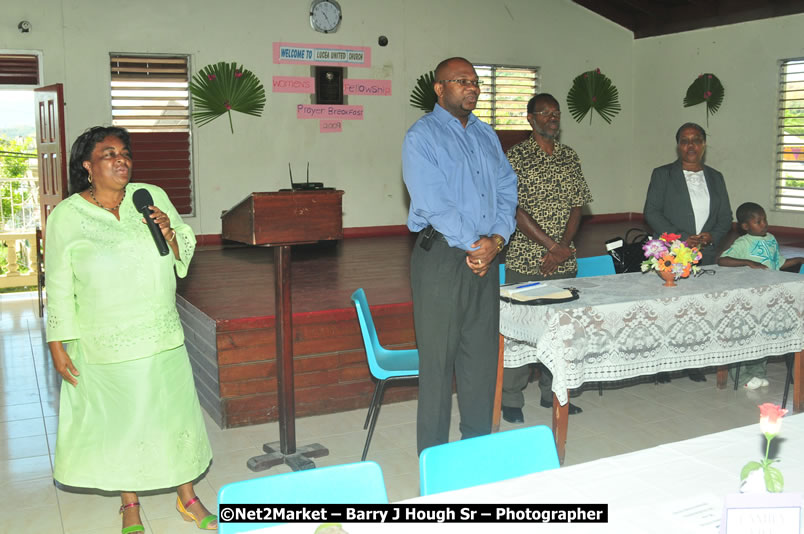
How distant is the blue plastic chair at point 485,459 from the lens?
6.13ft

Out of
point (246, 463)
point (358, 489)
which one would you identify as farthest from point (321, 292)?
point (358, 489)

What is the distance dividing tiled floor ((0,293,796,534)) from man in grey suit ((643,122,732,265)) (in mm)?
1001

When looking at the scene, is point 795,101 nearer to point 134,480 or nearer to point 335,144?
point 335,144

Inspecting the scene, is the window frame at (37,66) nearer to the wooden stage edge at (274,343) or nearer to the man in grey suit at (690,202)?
the wooden stage edge at (274,343)

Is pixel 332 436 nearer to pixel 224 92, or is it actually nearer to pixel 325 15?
pixel 224 92

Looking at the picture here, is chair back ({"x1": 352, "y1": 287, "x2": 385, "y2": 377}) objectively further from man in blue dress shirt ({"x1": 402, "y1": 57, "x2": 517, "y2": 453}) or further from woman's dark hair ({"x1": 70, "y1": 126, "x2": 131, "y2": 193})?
woman's dark hair ({"x1": 70, "y1": 126, "x2": 131, "y2": 193})

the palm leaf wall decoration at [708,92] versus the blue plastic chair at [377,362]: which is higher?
the palm leaf wall decoration at [708,92]

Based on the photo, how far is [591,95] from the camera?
11.8 m

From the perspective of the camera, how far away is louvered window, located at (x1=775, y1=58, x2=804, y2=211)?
9.78 metres

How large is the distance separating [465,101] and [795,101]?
8225 millimetres

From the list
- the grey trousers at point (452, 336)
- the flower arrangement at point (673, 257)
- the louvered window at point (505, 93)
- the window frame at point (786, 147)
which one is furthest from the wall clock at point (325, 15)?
the grey trousers at point (452, 336)

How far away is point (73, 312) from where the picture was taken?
2.85 meters

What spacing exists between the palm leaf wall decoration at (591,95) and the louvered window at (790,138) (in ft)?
8.43

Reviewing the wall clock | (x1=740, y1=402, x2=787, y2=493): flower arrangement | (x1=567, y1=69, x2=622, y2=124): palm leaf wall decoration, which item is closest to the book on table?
(x1=740, y1=402, x2=787, y2=493): flower arrangement
